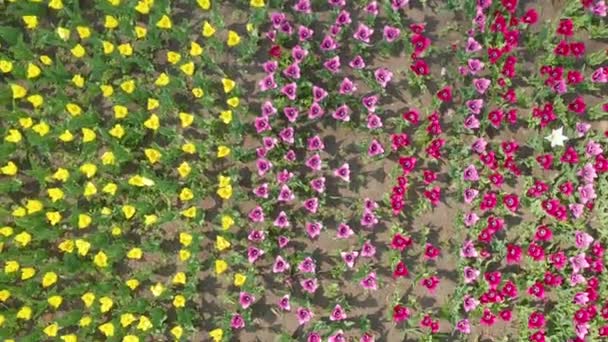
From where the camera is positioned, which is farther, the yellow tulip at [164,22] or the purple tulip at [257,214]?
the purple tulip at [257,214]

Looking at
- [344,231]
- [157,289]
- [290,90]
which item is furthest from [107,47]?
[344,231]

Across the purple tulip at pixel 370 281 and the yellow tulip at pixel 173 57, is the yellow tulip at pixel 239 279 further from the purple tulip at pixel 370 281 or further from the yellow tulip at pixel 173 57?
the yellow tulip at pixel 173 57

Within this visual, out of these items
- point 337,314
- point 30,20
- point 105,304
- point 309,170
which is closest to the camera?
point 30,20

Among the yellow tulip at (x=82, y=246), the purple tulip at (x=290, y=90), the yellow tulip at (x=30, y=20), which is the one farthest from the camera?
the purple tulip at (x=290, y=90)

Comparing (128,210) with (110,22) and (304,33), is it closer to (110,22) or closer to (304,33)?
(110,22)

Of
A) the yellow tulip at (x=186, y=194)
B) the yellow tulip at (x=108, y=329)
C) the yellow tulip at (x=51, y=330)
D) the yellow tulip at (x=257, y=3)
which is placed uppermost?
the yellow tulip at (x=257, y=3)

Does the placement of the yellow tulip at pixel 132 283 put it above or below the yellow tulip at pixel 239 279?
below

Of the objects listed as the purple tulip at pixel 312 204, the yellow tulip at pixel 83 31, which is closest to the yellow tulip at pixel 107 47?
the yellow tulip at pixel 83 31

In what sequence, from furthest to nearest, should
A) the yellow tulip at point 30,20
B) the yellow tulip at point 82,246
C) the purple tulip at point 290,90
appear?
1. the purple tulip at point 290,90
2. the yellow tulip at point 82,246
3. the yellow tulip at point 30,20

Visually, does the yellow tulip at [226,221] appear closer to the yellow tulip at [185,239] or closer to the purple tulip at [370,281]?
the yellow tulip at [185,239]
